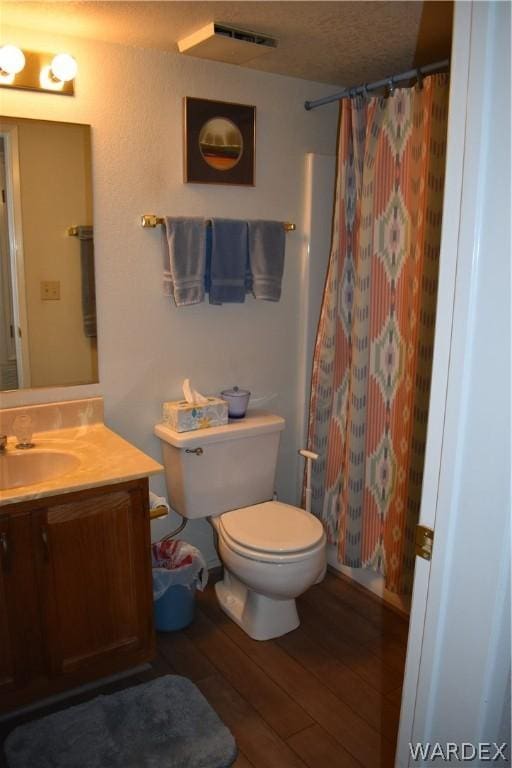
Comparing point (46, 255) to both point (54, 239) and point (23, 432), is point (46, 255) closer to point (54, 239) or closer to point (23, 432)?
point (54, 239)

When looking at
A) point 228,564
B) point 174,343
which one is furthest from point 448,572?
point 174,343

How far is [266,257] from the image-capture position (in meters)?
2.62

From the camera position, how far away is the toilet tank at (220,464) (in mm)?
2438

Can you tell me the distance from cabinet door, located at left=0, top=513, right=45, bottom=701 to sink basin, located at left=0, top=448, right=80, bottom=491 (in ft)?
1.06

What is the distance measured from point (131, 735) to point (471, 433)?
5.01 ft

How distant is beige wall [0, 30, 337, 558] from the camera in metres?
2.25

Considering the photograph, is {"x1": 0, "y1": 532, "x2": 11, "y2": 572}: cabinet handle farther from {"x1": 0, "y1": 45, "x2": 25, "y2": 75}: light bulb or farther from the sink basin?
{"x1": 0, "y1": 45, "x2": 25, "y2": 75}: light bulb

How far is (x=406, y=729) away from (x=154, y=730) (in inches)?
39.6

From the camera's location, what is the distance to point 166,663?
2.25 m

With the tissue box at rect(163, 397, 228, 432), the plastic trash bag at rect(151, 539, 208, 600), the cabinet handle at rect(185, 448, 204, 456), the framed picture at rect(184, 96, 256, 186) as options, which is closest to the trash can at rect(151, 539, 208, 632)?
the plastic trash bag at rect(151, 539, 208, 600)

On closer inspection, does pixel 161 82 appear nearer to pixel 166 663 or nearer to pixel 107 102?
pixel 107 102

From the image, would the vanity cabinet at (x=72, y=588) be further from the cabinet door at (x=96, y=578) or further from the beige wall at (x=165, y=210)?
the beige wall at (x=165, y=210)

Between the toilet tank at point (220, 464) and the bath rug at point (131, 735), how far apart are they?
72cm

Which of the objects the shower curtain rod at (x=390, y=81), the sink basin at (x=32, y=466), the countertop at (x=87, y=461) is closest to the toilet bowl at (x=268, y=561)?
the countertop at (x=87, y=461)
